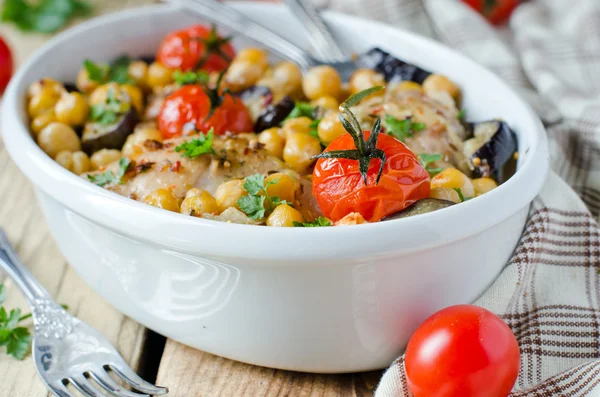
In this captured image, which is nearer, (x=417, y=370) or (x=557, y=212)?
(x=417, y=370)

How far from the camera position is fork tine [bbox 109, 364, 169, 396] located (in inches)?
93.7

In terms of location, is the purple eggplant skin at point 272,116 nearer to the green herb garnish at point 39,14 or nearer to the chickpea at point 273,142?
the chickpea at point 273,142

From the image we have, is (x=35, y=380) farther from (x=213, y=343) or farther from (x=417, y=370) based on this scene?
(x=417, y=370)

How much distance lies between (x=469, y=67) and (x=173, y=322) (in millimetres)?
1874


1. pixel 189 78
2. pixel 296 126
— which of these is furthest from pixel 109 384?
pixel 189 78

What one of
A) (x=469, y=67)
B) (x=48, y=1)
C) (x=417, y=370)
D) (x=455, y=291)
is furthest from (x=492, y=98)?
(x=48, y=1)

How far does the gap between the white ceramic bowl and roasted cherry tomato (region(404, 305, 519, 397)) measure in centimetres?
18

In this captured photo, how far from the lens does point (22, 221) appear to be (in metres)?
3.49

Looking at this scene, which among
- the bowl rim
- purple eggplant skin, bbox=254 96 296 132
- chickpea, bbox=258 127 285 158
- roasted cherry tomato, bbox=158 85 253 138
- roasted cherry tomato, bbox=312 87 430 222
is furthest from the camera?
purple eggplant skin, bbox=254 96 296 132

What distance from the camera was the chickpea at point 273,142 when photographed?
298 centimetres

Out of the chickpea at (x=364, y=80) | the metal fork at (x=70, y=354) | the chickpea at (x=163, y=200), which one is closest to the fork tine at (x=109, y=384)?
the metal fork at (x=70, y=354)

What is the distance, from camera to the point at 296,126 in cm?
309

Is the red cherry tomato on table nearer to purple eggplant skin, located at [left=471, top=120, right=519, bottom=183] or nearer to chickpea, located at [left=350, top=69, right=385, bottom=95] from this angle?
purple eggplant skin, located at [left=471, top=120, right=519, bottom=183]

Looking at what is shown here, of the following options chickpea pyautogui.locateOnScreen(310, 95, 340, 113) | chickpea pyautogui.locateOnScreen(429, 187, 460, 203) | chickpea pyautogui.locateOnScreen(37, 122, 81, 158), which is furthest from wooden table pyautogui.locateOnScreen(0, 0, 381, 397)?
chickpea pyautogui.locateOnScreen(310, 95, 340, 113)
